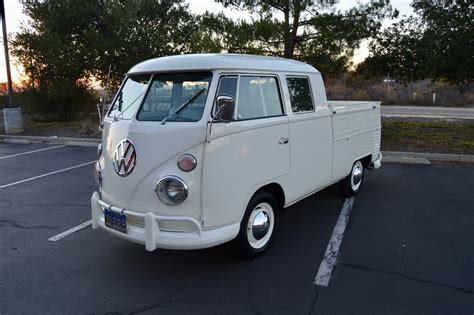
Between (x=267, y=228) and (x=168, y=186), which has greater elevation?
(x=168, y=186)

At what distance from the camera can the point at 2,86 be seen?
70.0ft

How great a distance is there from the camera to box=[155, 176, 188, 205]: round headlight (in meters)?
3.38

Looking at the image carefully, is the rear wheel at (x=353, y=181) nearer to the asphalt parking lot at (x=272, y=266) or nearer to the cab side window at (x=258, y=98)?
the asphalt parking lot at (x=272, y=266)

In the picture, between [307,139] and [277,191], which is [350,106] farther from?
[277,191]

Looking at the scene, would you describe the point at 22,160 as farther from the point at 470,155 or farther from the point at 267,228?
the point at 470,155

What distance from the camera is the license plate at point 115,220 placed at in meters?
3.65

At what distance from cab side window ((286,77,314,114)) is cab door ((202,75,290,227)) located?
269 mm

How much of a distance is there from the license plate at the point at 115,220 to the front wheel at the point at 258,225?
3.66 feet

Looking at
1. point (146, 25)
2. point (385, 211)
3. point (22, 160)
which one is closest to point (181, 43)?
point (146, 25)

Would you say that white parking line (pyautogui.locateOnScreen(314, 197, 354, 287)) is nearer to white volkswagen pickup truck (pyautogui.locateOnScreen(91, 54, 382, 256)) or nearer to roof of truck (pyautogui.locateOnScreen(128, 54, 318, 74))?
A: white volkswagen pickup truck (pyautogui.locateOnScreen(91, 54, 382, 256))

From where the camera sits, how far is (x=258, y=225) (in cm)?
408

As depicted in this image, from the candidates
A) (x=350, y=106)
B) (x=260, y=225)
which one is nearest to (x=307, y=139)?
(x=260, y=225)

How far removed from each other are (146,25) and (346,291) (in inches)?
589

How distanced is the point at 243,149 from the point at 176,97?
83cm
